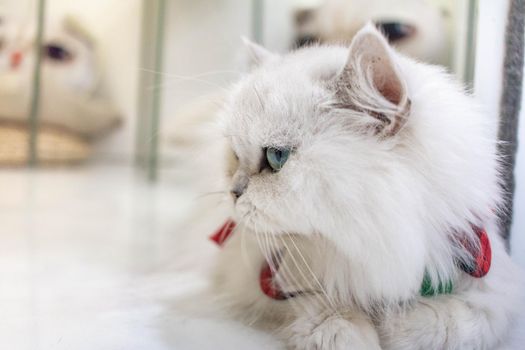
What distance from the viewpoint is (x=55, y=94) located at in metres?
2.94

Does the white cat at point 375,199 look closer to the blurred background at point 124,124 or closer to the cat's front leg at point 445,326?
the cat's front leg at point 445,326

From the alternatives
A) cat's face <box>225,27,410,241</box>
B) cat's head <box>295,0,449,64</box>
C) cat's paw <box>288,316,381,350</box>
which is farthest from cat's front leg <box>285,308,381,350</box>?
cat's head <box>295,0,449,64</box>

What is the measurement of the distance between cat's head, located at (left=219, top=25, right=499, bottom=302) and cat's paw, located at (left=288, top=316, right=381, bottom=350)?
0.06 m

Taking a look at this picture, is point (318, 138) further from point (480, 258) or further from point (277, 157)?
point (480, 258)

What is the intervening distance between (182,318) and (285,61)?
46 cm

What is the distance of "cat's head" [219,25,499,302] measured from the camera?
607 mm

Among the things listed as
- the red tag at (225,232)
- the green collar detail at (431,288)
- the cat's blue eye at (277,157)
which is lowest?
the green collar detail at (431,288)

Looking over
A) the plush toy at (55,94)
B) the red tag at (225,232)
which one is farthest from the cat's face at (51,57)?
the red tag at (225,232)

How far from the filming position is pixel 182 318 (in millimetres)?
792

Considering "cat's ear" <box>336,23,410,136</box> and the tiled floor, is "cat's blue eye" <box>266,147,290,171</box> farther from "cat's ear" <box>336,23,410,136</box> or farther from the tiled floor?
the tiled floor

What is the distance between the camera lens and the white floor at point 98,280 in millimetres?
708

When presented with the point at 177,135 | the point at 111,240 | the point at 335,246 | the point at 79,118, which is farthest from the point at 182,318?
the point at 79,118

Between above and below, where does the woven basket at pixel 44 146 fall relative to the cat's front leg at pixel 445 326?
above

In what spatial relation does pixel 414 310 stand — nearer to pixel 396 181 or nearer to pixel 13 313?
pixel 396 181
